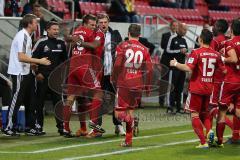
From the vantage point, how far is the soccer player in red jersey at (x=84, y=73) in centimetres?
1285

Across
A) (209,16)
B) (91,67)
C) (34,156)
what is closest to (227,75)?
(91,67)

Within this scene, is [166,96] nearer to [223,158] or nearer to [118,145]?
[118,145]

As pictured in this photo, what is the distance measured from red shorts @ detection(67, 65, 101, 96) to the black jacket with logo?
1.59ft

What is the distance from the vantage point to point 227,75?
1177 cm

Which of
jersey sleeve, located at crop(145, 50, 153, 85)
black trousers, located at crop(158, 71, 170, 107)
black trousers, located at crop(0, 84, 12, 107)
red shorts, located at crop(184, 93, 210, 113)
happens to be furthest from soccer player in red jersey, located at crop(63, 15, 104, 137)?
black trousers, located at crop(158, 71, 170, 107)

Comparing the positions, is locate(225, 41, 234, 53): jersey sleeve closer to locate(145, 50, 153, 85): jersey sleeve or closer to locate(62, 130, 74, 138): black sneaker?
locate(145, 50, 153, 85): jersey sleeve

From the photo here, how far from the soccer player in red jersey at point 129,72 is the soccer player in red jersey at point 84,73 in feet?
3.71

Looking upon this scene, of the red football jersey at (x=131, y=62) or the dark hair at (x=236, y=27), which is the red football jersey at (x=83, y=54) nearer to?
the red football jersey at (x=131, y=62)

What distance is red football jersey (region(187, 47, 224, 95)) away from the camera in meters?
11.2

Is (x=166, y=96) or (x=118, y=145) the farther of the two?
(x=166, y=96)

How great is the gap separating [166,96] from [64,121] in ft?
20.3

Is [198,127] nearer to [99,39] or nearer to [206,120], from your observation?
[206,120]

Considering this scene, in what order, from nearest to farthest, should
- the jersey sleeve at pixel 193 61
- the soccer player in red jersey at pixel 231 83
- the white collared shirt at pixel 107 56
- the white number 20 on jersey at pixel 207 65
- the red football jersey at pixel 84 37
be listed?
the jersey sleeve at pixel 193 61
the white number 20 on jersey at pixel 207 65
the soccer player in red jersey at pixel 231 83
the red football jersey at pixel 84 37
the white collared shirt at pixel 107 56

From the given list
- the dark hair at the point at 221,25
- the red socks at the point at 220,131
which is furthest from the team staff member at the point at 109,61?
the red socks at the point at 220,131
